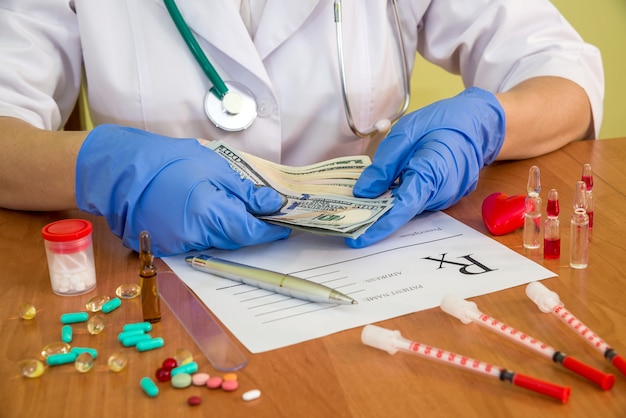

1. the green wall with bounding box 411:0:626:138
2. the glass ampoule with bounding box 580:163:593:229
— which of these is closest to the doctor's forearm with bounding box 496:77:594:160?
the glass ampoule with bounding box 580:163:593:229

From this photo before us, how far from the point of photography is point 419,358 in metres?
0.65

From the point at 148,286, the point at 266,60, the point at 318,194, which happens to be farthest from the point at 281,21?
the point at 148,286

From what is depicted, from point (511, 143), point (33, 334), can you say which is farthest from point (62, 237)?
point (511, 143)

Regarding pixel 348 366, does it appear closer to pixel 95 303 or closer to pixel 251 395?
pixel 251 395

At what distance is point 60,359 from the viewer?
0.66 meters

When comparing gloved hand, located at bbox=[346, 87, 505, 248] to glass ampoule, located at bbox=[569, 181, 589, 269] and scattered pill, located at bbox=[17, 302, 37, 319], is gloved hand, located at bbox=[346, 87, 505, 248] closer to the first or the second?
glass ampoule, located at bbox=[569, 181, 589, 269]

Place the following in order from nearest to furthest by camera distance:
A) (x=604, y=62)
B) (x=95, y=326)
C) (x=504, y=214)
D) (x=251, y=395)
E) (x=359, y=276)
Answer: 1. (x=251, y=395)
2. (x=95, y=326)
3. (x=359, y=276)
4. (x=504, y=214)
5. (x=604, y=62)

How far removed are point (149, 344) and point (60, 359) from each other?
0.08 metres

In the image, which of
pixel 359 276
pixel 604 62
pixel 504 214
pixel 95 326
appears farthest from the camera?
pixel 604 62

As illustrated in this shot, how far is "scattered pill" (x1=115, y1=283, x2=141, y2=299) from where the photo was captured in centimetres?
78

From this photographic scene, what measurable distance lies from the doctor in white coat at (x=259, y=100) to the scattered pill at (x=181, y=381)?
0.25 m

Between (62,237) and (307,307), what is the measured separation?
0.26 metres

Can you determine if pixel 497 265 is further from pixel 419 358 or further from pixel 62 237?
pixel 62 237

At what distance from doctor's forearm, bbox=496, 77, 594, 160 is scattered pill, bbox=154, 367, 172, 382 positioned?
68cm
